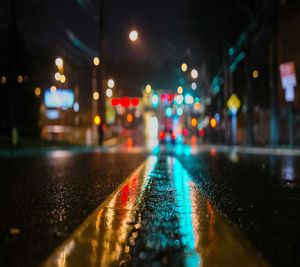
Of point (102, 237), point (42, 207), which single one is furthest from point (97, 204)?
point (102, 237)

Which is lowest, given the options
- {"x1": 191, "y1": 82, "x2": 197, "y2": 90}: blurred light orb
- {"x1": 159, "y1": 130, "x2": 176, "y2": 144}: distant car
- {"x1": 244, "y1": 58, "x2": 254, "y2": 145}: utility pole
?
{"x1": 159, "y1": 130, "x2": 176, "y2": 144}: distant car

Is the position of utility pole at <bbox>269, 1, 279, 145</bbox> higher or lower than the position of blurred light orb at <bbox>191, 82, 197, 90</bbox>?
lower

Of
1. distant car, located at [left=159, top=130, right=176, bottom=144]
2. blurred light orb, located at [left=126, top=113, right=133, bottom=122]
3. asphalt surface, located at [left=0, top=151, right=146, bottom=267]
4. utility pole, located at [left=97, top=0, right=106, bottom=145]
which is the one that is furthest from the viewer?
blurred light orb, located at [left=126, top=113, right=133, bottom=122]

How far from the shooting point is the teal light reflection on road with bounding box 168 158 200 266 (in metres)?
7.14

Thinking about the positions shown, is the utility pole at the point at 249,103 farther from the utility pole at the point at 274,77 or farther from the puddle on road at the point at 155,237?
the puddle on road at the point at 155,237

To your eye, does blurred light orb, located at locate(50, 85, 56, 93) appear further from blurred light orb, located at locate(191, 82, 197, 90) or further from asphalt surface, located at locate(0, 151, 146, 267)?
asphalt surface, located at locate(0, 151, 146, 267)

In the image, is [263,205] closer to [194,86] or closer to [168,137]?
[168,137]

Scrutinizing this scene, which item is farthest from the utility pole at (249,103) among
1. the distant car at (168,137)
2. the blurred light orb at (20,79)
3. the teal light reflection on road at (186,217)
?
the teal light reflection on road at (186,217)

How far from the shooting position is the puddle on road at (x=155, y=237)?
6.95 meters

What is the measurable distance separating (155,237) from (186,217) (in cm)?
192

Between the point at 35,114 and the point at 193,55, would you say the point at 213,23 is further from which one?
the point at 35,114

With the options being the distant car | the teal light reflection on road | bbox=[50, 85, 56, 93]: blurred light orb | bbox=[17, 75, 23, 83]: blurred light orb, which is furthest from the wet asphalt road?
bbox=[50, 85, 56, 93]: blurred light orb

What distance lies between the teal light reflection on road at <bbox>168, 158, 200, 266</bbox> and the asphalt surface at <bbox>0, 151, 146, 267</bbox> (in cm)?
167

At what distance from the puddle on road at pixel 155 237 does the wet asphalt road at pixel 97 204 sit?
0.86ft
